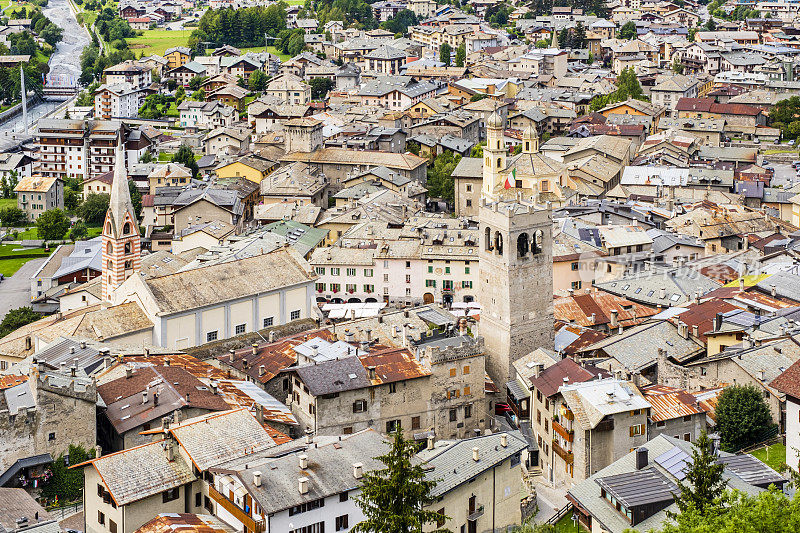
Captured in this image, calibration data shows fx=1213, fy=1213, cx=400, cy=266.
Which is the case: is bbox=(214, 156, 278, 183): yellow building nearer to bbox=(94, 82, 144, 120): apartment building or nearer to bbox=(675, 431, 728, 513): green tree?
bbox=(94, 82, 144, 120): apartment building

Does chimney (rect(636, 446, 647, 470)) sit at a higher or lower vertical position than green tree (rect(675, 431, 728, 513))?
lower

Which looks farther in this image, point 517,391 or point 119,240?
point 119,240

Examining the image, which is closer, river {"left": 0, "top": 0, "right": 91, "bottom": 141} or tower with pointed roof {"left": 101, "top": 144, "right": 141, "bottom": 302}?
tower with pointed roof {"left": 101, "top": 144, "right": 141, "bottom": 302}

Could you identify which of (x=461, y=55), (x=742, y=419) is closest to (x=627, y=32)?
(x=461, y=55)

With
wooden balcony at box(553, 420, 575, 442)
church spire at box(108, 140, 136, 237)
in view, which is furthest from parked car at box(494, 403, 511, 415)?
church spire at box(108, 140, 136, 237)

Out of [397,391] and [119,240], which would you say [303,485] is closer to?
[397,391]

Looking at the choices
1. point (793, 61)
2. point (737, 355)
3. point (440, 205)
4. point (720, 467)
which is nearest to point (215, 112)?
point (440, 205)

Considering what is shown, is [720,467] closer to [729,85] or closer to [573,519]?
[573,519]
